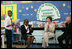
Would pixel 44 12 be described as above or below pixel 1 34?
above

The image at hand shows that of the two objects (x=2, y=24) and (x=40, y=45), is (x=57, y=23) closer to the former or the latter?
(x=40, y=45)

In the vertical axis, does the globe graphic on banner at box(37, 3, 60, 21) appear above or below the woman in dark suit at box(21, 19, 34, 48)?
above

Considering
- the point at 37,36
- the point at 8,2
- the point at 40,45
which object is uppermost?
the point at 8,2

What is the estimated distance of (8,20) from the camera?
15.1ft

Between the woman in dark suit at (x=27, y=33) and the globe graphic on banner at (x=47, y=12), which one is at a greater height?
the globe graphic on banner at (x=47, y=12)

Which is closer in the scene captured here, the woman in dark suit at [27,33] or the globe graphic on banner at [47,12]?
the woman in dark suit at [27,33]

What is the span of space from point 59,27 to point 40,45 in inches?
40.1

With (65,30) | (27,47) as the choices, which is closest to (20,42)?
(27,47)

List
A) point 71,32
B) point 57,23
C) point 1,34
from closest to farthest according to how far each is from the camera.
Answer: point 71,32, point 1,34, point 57,23

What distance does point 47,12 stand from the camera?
5.18 m

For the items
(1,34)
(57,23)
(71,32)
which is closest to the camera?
(71,32)

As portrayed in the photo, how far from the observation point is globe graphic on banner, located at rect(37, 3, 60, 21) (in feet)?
16.8

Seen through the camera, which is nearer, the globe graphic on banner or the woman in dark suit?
the woman in dark suit

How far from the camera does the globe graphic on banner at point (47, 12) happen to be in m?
5.12
